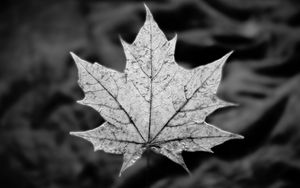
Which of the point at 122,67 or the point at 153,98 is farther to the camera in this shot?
the point at 122,67

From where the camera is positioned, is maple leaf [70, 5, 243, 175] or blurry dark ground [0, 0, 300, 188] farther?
blurry dark ground [0, 0, 300, 188]

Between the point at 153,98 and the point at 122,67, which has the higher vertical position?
the point at 122,67

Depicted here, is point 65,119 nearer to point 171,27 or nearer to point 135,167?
point 135,167

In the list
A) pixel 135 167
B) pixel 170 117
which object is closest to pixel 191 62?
pixel 135 167
